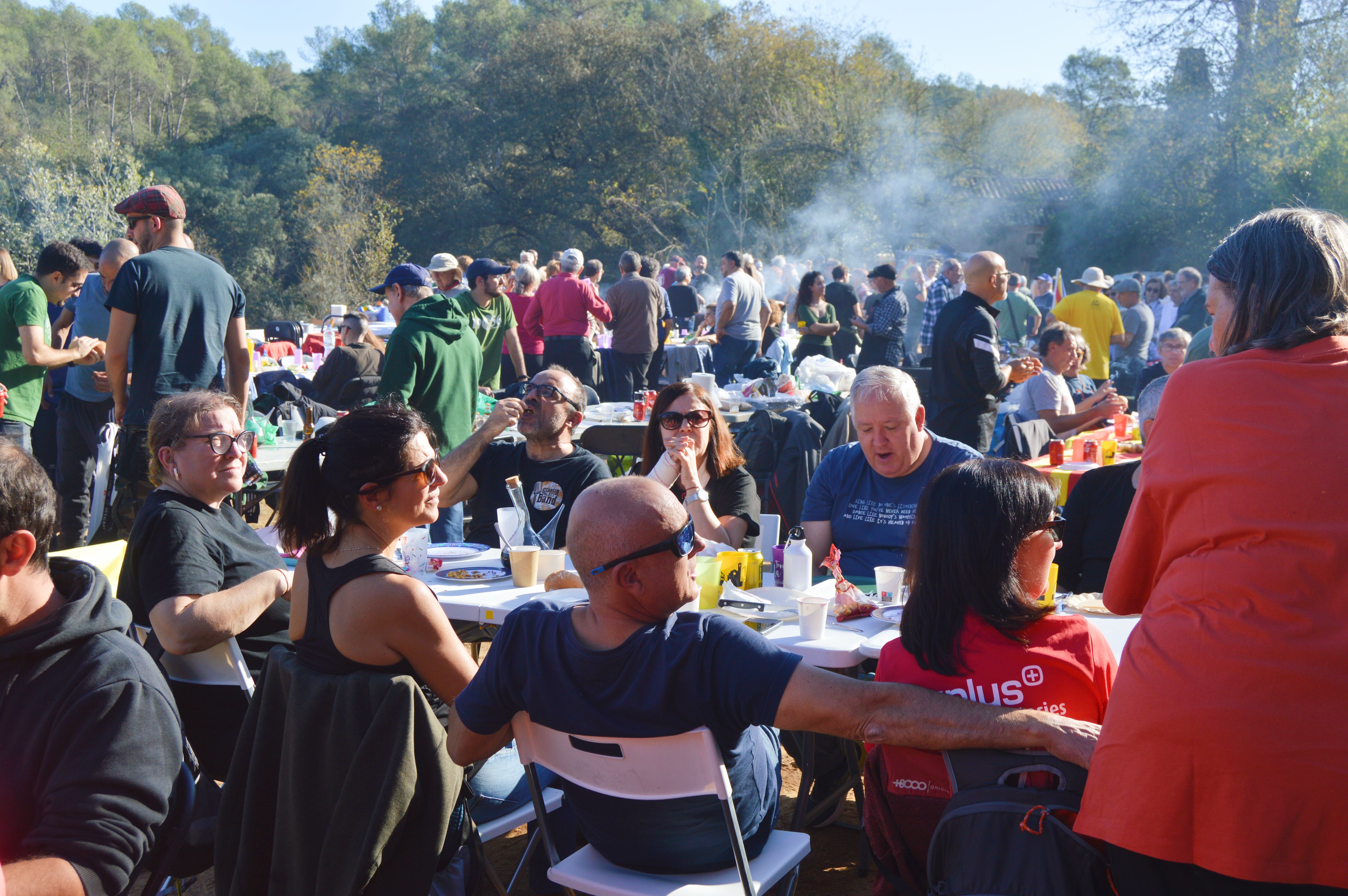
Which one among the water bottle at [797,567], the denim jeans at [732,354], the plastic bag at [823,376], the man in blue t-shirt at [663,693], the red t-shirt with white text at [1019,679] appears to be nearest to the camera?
the man in blue t-shirt at [663,693]

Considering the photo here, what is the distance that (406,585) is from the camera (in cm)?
206

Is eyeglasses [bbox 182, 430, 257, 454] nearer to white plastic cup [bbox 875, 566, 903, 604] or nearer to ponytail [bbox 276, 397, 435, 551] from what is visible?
ponytail [bbox 276, 397, 435, 551]

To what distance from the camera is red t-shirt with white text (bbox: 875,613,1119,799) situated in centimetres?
182

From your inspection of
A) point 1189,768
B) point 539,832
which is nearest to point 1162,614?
point 1189,768

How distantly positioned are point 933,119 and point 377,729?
33.7 metres

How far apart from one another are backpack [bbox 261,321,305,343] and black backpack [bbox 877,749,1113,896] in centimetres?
1104

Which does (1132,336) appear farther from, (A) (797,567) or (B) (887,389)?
(A) (797,567)

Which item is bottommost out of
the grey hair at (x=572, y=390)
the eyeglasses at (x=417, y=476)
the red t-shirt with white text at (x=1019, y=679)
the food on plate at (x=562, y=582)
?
the food on plate at (x=562, y=582)

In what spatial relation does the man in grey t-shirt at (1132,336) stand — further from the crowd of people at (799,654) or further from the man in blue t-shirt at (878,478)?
the crowd of people at (799,654)

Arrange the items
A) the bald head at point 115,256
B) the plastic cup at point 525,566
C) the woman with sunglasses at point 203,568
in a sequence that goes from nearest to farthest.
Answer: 1. the woman with sunglasses at point 203,568
2. the plastic cup at point 525,566
3. the bald head at point 115,256

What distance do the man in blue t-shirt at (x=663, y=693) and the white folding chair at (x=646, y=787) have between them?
0.03 meters

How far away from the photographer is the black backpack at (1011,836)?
157cm

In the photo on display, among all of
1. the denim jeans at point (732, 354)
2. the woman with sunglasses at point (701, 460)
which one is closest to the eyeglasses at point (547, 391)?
the woman with sunglasses at point (701, 460)

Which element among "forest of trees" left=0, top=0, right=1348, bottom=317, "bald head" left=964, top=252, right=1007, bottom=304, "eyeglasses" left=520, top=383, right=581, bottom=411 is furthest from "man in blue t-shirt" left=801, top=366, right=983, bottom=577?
"forest of trees" left=0, top=0, right=1348, bottom=317
